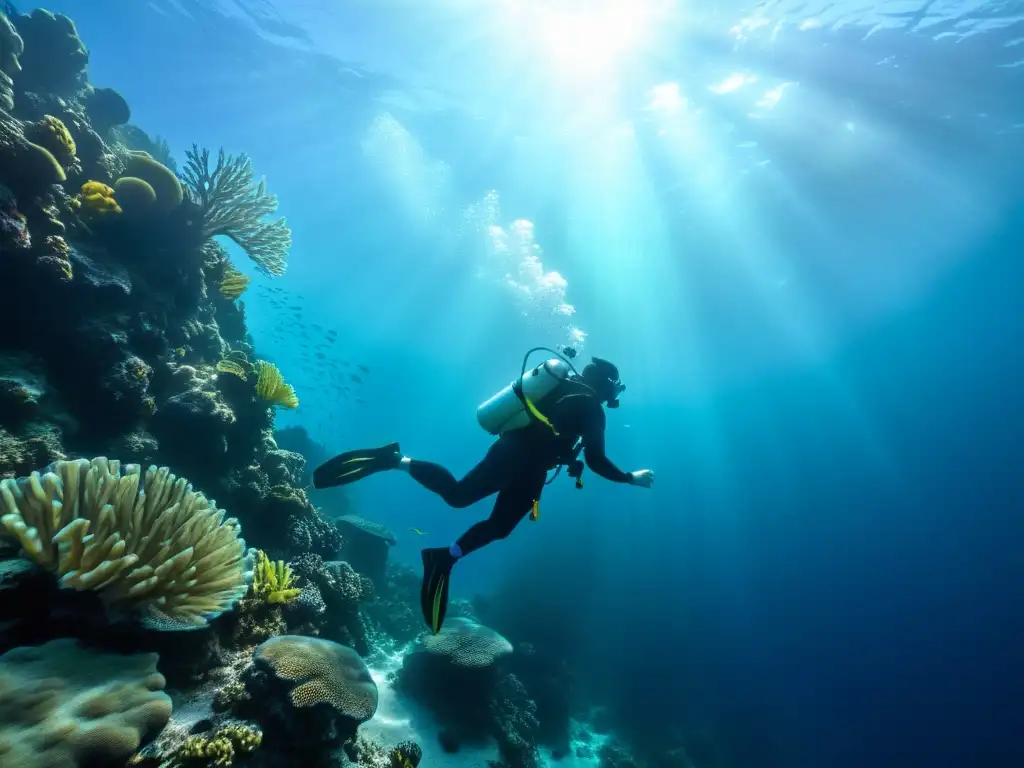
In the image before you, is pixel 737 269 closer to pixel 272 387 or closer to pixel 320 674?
pixel 272 387

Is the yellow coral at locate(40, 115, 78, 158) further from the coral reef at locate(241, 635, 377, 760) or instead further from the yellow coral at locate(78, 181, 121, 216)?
the coral reef at locate(241, 635, 377, 760)

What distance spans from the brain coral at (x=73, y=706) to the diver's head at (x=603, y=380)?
5224 mm

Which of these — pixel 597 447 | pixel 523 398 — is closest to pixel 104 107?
pixel 523 398

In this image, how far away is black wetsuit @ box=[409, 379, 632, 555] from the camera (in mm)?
5574

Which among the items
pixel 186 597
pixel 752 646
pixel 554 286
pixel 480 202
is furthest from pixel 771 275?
pixel 186 597

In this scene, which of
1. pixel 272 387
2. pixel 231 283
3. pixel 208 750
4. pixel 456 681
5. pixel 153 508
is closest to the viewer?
pixel 208 750

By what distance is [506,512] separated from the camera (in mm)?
5598

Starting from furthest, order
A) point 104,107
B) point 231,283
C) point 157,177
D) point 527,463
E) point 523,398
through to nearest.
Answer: point 104,107 → point 231,283 → point 157,177 → point 523,398 → point 527,463

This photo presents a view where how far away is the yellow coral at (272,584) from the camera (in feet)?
16.3

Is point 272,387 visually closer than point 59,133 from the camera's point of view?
No

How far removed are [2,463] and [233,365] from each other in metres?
3.51

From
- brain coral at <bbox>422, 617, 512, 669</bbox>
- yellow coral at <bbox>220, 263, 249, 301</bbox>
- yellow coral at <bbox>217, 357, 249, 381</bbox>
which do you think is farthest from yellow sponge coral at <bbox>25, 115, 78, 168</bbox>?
Answer: brain coral at <bbox>422, 617, 512, 669</bbox>

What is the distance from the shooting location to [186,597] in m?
3.18

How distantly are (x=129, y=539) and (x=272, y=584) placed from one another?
236 centimetres
